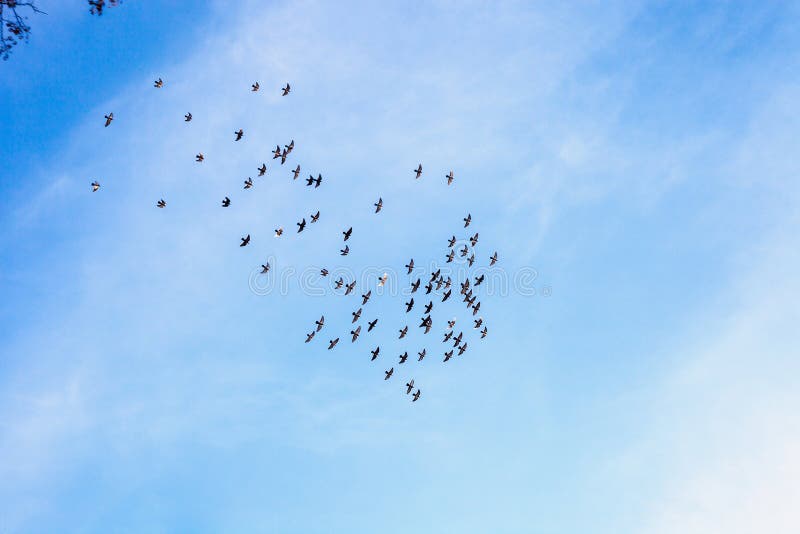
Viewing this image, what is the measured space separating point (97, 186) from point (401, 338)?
965 inches

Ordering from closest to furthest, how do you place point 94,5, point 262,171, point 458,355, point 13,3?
point 13,3 < point 94,5 < point 262,171 < point 458,355

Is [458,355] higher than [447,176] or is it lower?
lower

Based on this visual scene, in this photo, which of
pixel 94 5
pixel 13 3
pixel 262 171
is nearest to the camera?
pixel 13 3

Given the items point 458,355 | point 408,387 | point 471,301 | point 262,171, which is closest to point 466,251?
point 471,301

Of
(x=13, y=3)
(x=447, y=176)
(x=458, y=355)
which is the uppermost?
(x=447, y=176)

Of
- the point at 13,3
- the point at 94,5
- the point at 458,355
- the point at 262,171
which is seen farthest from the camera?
the point at 458,355

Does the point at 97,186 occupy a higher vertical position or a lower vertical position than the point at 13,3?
higher

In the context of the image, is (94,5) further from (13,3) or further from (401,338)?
(401,338)

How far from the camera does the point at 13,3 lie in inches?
954

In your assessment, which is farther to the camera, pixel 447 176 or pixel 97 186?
pixel 447 176

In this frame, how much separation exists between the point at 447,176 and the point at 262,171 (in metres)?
14.2

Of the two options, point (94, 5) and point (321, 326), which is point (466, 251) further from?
point (94, 5)

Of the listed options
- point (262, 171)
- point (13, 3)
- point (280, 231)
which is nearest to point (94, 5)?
point (13, 3)

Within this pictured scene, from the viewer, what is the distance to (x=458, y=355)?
4806 centimetres
